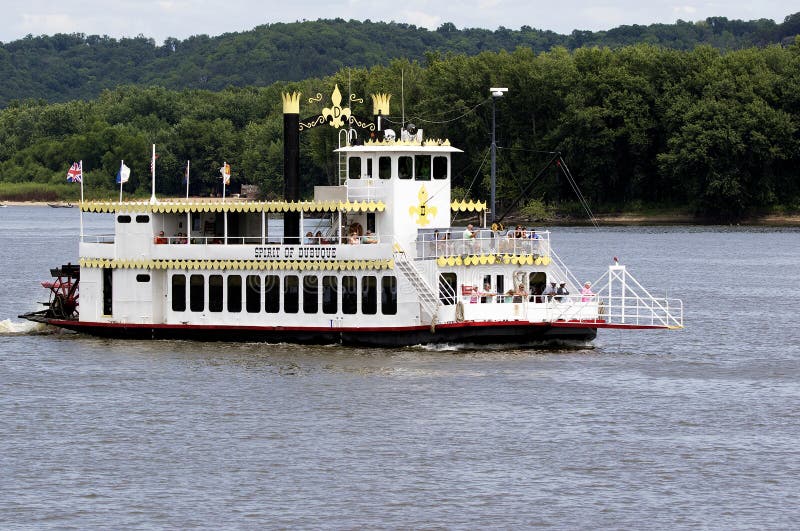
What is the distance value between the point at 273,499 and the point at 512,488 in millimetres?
5222

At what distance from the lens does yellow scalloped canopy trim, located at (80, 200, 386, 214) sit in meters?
49.4

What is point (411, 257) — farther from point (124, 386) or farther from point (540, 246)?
point (124, 386)

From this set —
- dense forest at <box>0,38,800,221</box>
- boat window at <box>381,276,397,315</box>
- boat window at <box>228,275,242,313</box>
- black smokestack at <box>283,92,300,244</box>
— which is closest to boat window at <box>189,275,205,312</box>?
boat window at <box>228,275,242,313</box>

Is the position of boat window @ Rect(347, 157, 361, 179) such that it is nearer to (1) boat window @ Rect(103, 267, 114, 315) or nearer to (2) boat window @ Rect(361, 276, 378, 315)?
(2) boat window @ Rect(361, 276, 378, 315)

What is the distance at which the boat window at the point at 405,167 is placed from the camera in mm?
50656

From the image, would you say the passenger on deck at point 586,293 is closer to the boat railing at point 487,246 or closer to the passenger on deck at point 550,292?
the passenger on deck at point 550,292

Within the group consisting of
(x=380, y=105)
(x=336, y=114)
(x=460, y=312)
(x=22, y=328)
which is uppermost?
(x=380, y=105)

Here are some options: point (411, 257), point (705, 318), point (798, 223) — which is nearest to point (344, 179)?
point (411, 257)

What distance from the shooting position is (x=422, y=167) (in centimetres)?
5088

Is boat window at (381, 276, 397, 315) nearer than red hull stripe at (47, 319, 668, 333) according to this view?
No

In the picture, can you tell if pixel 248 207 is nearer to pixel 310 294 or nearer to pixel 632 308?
pixel 310 294

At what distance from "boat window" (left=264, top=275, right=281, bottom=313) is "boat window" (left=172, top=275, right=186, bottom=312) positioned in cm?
290

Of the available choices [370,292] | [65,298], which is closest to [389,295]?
[370,292]

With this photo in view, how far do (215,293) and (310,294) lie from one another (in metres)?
3.28
